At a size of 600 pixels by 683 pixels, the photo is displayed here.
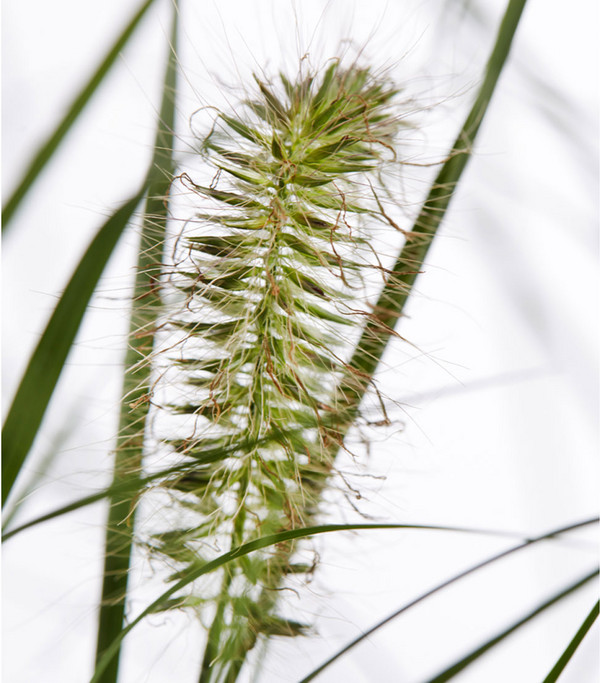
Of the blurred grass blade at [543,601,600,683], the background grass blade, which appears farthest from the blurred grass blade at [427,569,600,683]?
the background grass blade

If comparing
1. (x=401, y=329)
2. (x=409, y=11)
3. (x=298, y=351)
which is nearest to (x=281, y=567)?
(x=298, y=351)

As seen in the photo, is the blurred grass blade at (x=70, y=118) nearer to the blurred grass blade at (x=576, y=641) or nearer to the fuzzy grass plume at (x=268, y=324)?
the fuzzy grass plume at (x=268, y=324)

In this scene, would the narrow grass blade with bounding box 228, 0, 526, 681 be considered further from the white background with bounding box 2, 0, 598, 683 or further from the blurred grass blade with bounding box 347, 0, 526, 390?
the white background with bounding box 2, 0, 598, 683

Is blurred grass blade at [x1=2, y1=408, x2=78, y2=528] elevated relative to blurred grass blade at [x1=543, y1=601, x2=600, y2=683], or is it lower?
Answer: elevated

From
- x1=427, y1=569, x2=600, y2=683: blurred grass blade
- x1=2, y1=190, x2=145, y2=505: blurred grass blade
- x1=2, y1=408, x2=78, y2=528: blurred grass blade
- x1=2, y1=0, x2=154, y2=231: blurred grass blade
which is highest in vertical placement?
x1=2, y1=0, x2=154, y2=231: blurred grass blade

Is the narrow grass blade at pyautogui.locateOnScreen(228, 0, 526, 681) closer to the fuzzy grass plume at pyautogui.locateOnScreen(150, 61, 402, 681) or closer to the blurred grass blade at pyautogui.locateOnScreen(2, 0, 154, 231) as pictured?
the fuzzy grass plume at pyautogui.locateOnScreen(150, 61, 402, 681)

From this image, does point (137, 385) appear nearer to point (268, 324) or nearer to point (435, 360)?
point (268, 324)

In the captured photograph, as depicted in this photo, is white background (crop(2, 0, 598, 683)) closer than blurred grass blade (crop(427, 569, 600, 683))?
No
